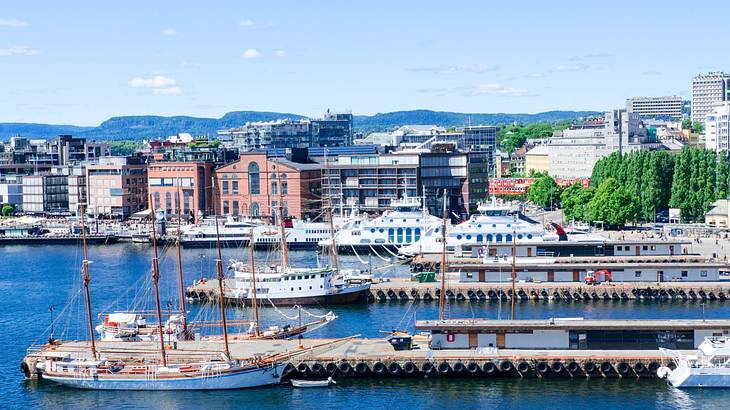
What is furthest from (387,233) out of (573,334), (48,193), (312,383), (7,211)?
(7,211)

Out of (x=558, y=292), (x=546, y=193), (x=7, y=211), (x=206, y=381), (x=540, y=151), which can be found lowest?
(x=206, y=381)

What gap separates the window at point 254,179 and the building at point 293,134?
5906 centimetres

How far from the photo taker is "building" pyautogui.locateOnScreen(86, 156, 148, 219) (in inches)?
4350

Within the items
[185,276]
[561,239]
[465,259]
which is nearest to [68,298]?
[185,276]

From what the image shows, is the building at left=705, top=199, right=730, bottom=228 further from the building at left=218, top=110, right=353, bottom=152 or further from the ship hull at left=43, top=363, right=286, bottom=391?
the building at left=218, top=110, right=353, bottom=152

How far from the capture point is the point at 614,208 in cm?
8681

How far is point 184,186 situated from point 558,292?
5512 cm

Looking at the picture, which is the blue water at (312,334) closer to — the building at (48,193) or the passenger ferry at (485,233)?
the passenger ferry at (485,233)

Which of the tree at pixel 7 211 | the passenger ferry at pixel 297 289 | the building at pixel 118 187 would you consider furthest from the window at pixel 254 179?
the passenger ferry at pixel 297 289

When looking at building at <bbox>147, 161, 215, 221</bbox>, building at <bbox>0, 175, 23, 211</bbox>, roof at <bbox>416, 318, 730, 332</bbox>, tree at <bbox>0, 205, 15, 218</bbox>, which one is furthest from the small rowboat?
building at <bbox>0, 175, 23, 211</bbox>

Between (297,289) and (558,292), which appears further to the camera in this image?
(558,292)

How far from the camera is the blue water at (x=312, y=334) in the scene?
1451 inches

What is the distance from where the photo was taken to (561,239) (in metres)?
70.9

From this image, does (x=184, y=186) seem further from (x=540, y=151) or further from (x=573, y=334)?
(x=540, y=151)
